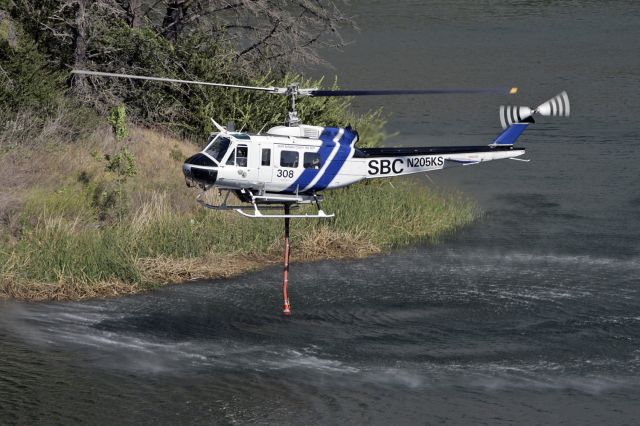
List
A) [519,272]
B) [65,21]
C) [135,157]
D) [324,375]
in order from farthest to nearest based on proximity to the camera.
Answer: [65,21] → [135,157] → [519,272] → [324,375]

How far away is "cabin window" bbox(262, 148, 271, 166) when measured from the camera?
20.6 metres

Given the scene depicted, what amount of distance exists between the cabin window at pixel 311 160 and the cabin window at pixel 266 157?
64cm

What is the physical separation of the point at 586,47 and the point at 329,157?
46.2 m

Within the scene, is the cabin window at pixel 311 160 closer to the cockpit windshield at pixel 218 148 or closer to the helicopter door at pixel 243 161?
the helicopter door at pixel 243 161

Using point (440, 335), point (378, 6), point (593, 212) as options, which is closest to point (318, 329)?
point (440, 335)

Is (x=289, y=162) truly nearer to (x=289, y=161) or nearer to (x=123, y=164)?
(x=289, y=161)

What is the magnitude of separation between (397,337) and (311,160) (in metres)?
3.44

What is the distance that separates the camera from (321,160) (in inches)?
829

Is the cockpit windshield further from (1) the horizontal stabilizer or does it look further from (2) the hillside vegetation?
(1) the horizontal stabilizer

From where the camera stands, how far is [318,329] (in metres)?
21.3

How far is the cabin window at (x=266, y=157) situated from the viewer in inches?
810

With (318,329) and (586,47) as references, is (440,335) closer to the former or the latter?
(318,329)

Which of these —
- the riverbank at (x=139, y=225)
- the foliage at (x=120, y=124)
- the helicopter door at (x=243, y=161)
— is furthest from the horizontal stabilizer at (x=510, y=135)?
the foliage at (x=120, y=124)

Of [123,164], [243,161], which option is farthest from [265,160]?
[123,164]
